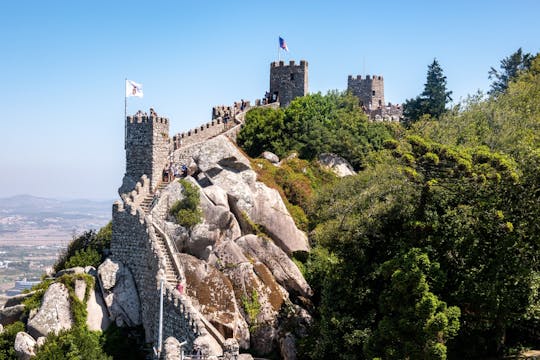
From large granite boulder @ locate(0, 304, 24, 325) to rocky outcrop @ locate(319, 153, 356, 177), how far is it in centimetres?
A: 2257

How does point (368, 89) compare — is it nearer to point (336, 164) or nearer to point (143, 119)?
point (336, 164)

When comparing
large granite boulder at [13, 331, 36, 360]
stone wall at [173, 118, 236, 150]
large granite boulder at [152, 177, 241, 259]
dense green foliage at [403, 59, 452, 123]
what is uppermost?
dense green foliage at [403, 59, 452, 123]

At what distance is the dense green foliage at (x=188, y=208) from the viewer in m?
36.8

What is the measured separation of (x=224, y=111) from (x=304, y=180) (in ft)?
40.2

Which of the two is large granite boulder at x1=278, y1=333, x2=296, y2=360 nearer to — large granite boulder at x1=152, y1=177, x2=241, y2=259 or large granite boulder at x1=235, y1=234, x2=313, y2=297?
large granite boulder at x1=235, y1=234, x2=313, y2=297

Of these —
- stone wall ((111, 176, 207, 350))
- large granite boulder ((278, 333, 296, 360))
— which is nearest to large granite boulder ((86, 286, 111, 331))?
stone wall ((111, 176, 207, 350))

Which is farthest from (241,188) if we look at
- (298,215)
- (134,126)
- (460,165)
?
(460,165)

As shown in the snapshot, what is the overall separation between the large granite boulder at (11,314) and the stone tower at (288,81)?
29518 mm

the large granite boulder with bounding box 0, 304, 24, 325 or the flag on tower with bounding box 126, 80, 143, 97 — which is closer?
the large granite boulder with bounding box 0, 304, 24, 325

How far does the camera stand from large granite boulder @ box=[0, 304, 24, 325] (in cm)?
3552

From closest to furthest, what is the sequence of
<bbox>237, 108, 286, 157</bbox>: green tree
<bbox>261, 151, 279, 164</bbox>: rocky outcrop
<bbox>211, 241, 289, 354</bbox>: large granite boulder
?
1. <bbox>211, 241, 289, 354</bbox>: large granite boulder
2. <bbox>261, 151, 279, 164</bbox>: rocky outcrop
3. <bbox>237, 108, 286, 157</bbox>: green tree

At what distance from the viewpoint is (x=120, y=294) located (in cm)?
3566

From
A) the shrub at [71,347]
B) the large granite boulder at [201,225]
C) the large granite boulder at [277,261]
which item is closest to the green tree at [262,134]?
the large granite boulder at [201,225]

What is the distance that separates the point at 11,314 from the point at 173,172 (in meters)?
11.8
